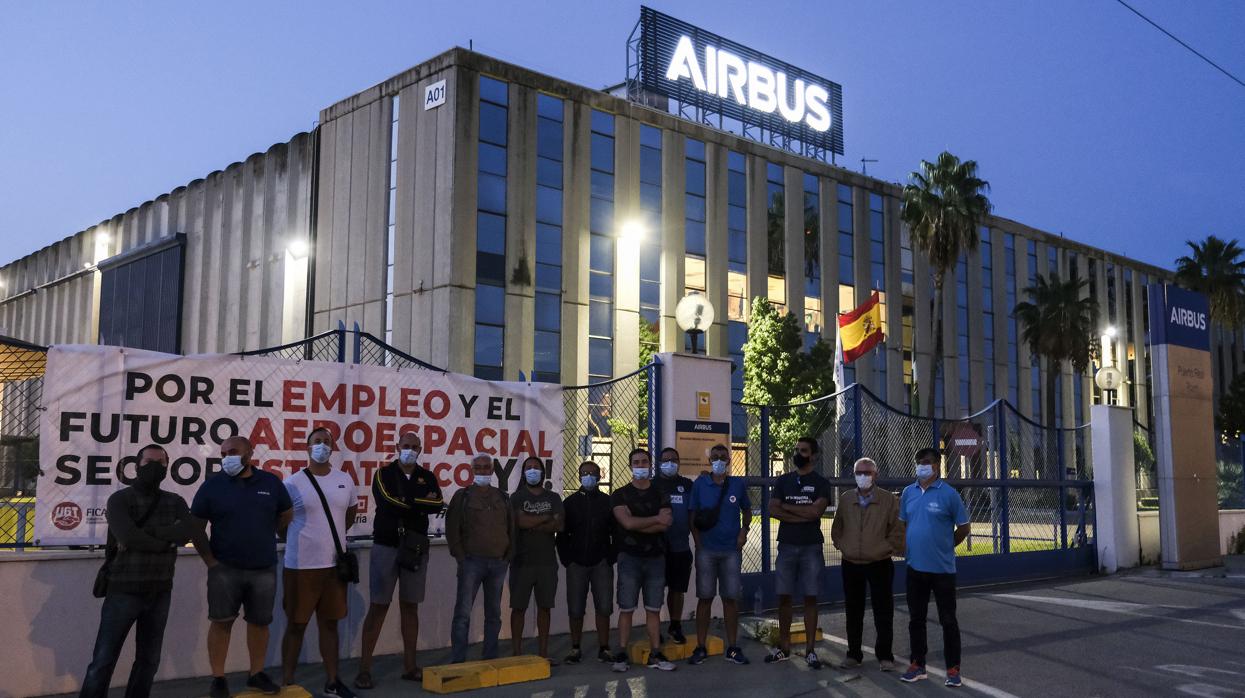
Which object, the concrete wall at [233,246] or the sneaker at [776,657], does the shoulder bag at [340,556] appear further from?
the concrete wall at [233,246]

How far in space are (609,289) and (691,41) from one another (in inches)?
516

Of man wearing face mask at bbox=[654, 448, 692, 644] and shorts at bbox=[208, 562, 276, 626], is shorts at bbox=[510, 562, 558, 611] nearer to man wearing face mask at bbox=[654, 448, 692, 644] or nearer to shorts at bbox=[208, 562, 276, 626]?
man wearing face mask at bbox=[654, 448, 692, 644]

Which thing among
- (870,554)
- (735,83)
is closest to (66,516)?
(870,554)

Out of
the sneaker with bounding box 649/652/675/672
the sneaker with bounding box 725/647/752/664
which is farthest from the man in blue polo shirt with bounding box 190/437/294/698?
the sneaker with bounding box 725/647/752/664

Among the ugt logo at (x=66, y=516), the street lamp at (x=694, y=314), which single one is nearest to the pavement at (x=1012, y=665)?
the ugt logo at (x=66, y=516)

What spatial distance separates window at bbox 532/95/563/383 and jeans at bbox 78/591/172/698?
2873 cm

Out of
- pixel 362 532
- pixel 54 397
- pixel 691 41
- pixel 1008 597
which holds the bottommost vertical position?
pixel 1008 597

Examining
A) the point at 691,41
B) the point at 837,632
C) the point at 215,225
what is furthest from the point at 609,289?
the point at 837,632

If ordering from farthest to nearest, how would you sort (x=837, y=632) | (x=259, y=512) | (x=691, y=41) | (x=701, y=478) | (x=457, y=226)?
(x=691, y=41) < (x=457, y=226) < (x=837, y=632) < (x=701, y=478) < (x=259, y=512)

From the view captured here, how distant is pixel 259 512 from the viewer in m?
7.70

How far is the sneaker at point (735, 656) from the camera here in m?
9.72

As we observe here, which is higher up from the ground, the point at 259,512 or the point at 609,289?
the point at 609,289

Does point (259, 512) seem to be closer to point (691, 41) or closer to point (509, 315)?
point (509, 315)

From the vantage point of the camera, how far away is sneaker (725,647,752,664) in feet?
31.9
